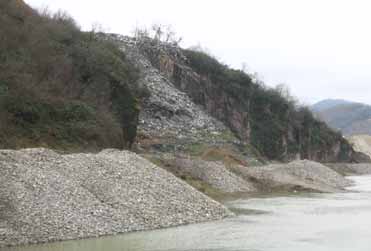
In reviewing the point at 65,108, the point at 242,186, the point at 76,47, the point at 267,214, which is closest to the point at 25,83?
the point at 65,108

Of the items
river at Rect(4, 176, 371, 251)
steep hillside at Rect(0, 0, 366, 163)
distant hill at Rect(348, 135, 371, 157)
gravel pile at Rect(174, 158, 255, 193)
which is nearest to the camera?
river at Rect(4, 176, 371, 251)

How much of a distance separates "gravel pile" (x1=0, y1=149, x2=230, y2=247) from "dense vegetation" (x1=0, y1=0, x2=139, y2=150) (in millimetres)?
10812

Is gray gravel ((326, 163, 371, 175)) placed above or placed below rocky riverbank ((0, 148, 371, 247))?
above

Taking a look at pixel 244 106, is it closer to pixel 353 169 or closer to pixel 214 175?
pixel 353 169

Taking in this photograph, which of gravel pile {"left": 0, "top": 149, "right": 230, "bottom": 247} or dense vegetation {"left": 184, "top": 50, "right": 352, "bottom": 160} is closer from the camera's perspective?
gravel pile {"left": 0, "top": 149, "right": 230, "bottom": 247}

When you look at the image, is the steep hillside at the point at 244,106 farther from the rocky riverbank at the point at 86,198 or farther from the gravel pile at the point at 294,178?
the rocky riverbank at the point at 86,198

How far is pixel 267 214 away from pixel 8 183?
1469 cm

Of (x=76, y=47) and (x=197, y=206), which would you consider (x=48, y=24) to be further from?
(x=197, y=206)

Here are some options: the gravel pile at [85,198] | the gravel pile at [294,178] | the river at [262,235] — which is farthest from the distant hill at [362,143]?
the gravel pile at [85,198]

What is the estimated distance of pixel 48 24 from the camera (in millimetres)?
55719

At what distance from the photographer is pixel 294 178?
53.9 metres

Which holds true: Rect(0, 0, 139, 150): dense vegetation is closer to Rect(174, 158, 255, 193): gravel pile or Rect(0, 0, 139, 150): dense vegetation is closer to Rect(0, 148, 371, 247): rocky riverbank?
Rect(174, 158, 255, 193): gravel pile

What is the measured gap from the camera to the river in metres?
20.8

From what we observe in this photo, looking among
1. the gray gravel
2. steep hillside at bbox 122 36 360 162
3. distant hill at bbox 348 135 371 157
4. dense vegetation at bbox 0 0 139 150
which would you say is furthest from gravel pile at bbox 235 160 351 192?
distant hill at bbox 348 135 371 157
